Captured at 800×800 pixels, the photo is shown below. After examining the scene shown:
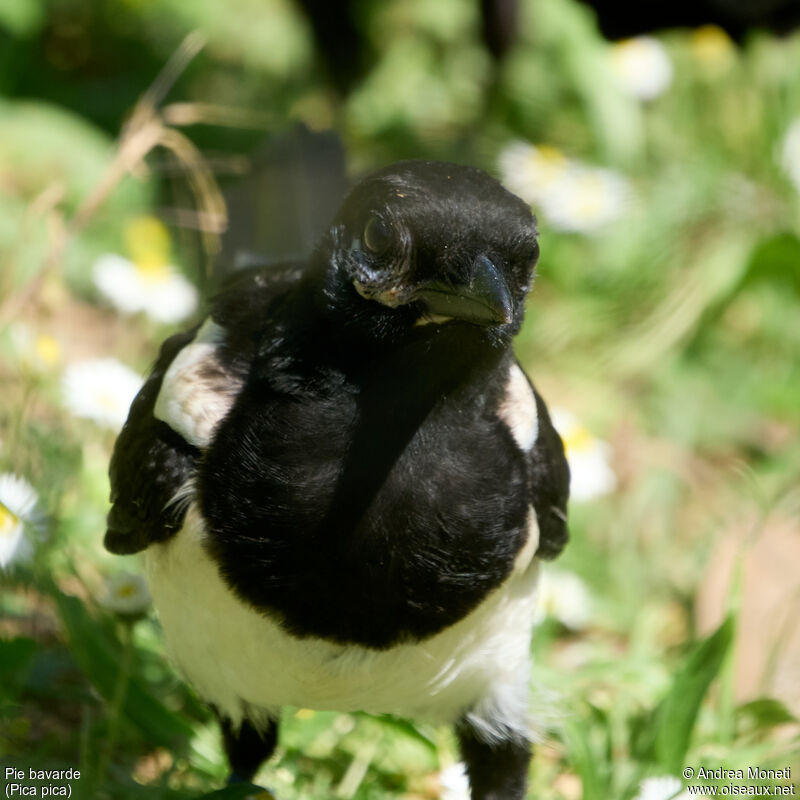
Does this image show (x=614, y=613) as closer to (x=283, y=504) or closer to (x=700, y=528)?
(x=700, y=528)

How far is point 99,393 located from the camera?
119 inches

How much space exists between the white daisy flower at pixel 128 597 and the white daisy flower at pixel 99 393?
724mm

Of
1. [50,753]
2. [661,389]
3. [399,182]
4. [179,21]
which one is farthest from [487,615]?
[179,21]

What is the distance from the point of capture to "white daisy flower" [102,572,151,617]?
7.37 feet

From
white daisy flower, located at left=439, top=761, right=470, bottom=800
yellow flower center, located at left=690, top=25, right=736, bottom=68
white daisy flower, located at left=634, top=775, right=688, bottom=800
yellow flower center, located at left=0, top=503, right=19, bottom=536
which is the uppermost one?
yellow flower center, located at left=690, top=25, right=736, bottom=68

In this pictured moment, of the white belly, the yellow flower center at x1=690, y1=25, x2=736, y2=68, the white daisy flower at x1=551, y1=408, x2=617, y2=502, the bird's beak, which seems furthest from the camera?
the yellow flower center at x1=690, y1=25, x2=736, y2=68

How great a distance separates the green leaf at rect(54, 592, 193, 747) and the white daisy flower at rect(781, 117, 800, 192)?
3.20 m

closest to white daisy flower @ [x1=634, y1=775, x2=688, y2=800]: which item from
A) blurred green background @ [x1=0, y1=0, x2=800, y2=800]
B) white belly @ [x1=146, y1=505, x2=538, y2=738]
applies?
blurred green background @ [x1=0, y1=0, x2=800, y2=800]

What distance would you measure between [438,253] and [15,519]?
1114 mm

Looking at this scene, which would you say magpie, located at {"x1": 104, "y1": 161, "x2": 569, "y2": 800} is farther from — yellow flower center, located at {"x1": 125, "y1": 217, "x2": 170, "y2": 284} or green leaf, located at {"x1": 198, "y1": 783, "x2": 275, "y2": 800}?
yellow flower center, located at {"x1": 125, "y1": 217, "x2": 170, "y2": 284}

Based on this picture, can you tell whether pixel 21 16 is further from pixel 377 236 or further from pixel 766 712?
pixel 766 712

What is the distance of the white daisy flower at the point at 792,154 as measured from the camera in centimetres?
457

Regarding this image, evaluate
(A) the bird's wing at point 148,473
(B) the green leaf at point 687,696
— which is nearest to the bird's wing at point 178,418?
(A) the bird's wing at point 148,473

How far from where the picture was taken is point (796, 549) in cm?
346
